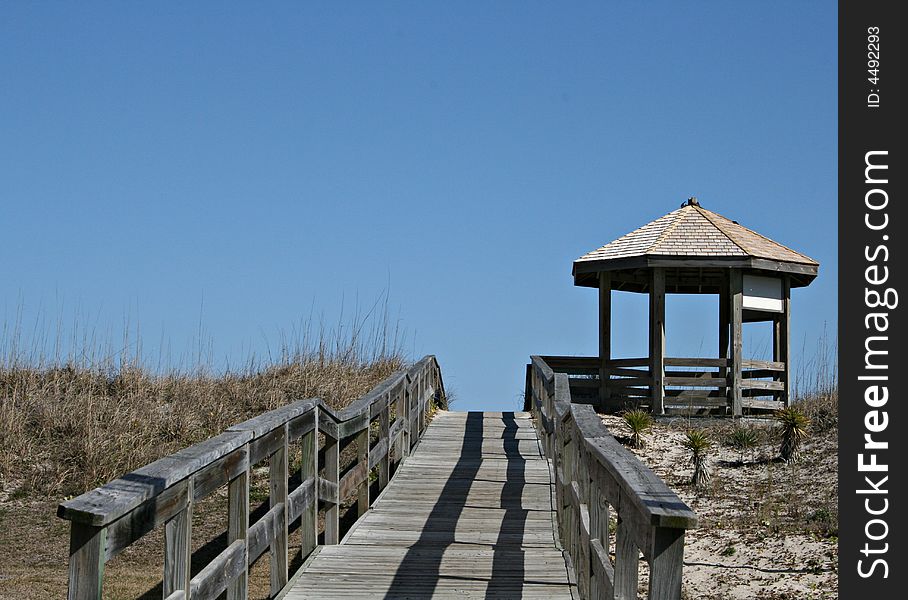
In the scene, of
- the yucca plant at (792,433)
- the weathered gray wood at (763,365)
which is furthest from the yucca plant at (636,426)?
the weathered gray wood at (763,365)

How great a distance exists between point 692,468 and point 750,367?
5.16m

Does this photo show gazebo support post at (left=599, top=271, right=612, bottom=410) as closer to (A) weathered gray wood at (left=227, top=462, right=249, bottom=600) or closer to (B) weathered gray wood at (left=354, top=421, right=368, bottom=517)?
(B) weathered gray wood at (left=354, top=421, right=368, bottom=517)

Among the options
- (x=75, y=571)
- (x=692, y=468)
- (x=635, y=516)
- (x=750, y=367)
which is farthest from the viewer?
(x=750, y=367)

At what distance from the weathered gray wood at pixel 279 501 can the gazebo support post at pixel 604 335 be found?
12610 millimetres

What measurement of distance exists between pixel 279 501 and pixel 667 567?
10.3 ft

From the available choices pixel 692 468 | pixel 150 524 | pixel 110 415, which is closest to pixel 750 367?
pixel 692 468

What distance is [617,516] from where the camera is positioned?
13.3ft

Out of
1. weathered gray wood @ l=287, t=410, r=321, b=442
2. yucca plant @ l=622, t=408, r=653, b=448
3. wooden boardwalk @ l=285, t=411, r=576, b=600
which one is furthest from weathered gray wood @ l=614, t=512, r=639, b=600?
yucca plant @ l=622, t=408, r=653, b=448

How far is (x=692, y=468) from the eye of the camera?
12625mm

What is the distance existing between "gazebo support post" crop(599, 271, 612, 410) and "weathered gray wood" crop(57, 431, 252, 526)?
45.4 feet

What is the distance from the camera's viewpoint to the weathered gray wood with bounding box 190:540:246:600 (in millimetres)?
4250
